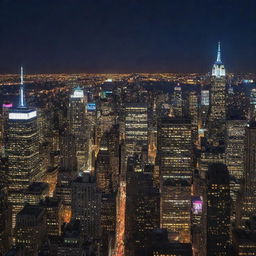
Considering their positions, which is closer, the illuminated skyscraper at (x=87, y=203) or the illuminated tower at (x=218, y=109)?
the illuminated skyscraper at (x=87, y=203)

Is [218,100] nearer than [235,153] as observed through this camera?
No

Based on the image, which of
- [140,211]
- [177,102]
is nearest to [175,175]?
[140,211]

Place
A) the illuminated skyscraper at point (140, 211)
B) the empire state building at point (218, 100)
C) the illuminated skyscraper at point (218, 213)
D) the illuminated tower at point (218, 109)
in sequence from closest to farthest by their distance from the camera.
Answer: the illuminated skyscraper at point (218, 213) → the illuminated skyscraper at point (140, 211) → the illuminated tower at point (218, 109) → the empire state building at point (218, 100)

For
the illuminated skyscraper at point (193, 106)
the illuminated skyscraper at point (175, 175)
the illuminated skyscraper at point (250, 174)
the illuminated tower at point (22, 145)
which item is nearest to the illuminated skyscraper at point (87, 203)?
the illuminated skyscraper at point (175, 175)

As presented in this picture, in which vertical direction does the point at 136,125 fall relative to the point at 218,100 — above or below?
below

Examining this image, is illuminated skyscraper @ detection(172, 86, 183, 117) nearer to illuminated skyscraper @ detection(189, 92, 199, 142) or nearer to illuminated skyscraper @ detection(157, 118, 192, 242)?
illuminated skyscraper @ detection(189, 92, 199, 142)

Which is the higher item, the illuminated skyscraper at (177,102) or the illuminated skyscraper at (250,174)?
the illuminated skyscraper at (177,102)

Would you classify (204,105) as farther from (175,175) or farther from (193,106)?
(175,175)

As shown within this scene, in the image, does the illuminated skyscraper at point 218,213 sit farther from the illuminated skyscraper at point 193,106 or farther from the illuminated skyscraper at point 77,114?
the illuminated skyscraper at point 193,106
